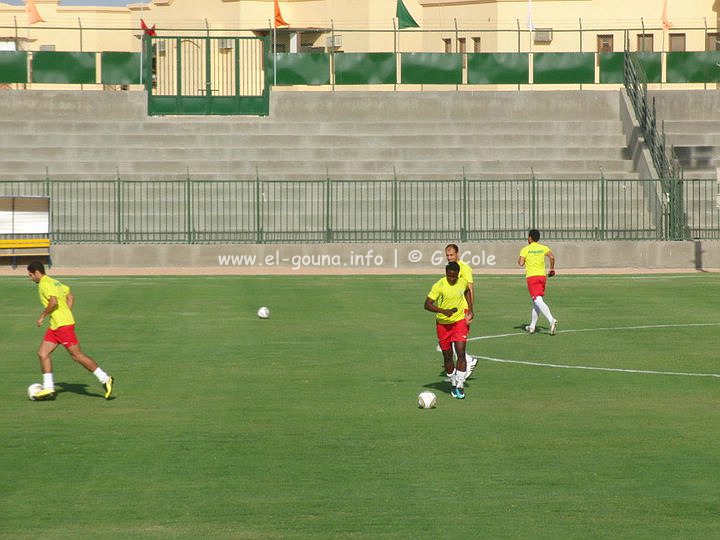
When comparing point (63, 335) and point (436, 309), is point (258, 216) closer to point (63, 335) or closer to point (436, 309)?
point (63, 335)

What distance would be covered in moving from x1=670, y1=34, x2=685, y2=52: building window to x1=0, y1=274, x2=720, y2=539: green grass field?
125ft

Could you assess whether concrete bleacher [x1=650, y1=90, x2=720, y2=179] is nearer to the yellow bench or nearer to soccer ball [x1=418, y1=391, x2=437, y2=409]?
the yellow bench

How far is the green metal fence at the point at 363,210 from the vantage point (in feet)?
140

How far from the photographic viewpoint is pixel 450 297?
57.6 feet

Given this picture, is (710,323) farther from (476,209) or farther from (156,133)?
(156,133)

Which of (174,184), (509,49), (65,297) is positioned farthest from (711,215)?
(65,297)

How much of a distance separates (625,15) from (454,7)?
758 cm

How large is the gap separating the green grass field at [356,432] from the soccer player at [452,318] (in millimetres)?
371

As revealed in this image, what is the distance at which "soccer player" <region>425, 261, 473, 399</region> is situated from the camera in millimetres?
17531

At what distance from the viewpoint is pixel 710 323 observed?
2661 cm

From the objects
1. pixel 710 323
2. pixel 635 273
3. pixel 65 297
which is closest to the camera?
pixel 65 297

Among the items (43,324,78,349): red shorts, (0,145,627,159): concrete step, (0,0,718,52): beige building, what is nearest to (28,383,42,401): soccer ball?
(43,324,78,349): red shorts

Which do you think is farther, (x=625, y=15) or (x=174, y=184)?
(x=625, y=15)

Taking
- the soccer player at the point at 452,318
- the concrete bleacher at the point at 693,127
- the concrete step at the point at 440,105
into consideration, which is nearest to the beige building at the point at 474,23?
the concrete step at the point at 440,105
